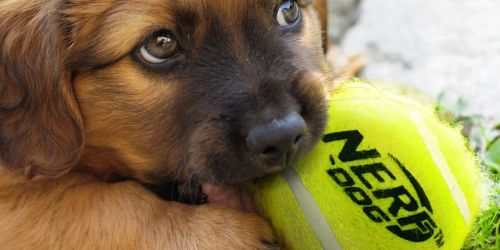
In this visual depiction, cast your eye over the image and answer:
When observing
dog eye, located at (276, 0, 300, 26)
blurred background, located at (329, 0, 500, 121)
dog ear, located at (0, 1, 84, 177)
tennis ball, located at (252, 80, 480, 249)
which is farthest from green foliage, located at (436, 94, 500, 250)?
dog ear, located at (0, 1, 84, 177)

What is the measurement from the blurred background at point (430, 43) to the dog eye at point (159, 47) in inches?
96.2

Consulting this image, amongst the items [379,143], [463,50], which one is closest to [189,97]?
[379,143]

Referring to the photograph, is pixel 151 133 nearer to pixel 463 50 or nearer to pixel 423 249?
pixel 423 249

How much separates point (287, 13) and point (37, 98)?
1.07m

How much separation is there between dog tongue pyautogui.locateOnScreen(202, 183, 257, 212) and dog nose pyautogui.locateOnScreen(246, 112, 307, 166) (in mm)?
531

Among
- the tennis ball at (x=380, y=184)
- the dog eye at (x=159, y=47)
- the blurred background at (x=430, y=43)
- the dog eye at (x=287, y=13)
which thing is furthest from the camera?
the blurred background at (x=430, y=43)

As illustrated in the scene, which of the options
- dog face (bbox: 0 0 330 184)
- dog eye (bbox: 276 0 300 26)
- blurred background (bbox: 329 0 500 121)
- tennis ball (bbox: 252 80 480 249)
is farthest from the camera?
blurred background (bbox: 329 0 500 121)

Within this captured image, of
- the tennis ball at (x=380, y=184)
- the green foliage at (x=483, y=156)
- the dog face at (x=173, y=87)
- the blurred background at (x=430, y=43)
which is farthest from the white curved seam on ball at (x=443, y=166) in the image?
the blurred background at (x=430, y=43)

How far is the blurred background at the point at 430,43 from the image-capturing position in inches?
187

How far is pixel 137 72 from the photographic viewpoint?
2725 millimetres

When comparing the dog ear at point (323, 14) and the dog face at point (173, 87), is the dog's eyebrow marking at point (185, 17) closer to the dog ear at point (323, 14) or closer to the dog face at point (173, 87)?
the dog face at point (173, 87)

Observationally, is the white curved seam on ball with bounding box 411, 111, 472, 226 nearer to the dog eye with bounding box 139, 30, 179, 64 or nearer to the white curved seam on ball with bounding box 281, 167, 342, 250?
the white curved seam on ball with bounding box 281, 167, 342, 250

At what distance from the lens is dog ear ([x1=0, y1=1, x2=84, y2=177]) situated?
8.98 feet

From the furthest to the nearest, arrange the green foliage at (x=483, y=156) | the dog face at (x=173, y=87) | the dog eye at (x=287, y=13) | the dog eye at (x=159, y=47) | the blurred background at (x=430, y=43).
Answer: the blurred background at (x=430, y=43) < the green foliage at (x=483, y=156) < the dog eye at (x=287, y=13) < the dog eye at (x=159, y=47) < the dog face at (x=173, y=87)
